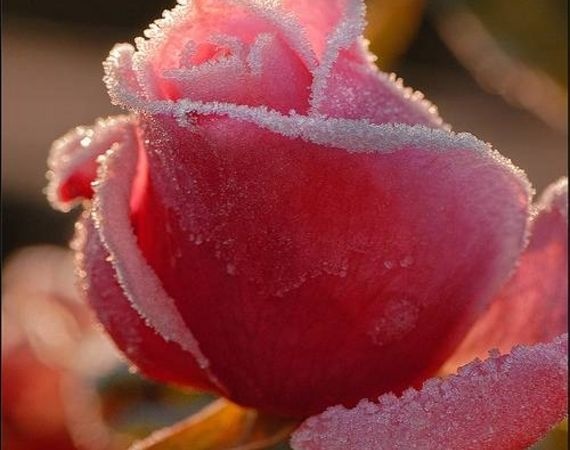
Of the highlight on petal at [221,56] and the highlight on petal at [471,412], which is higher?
the highlight on petal at [221,56]

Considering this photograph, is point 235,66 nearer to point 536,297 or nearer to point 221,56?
point 221,56

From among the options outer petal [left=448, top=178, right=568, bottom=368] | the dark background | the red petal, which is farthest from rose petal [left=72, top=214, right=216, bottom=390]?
the dark background

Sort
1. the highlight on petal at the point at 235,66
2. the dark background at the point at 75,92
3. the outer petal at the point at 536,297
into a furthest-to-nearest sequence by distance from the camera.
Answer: the dark background at the point at 75,92 → the outer petal at the point at 536,297 → the highlight on petal at the point at 235,66

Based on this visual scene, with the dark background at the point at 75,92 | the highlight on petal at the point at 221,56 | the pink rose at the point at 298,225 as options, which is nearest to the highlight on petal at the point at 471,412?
the pink rose at the point at 298,225

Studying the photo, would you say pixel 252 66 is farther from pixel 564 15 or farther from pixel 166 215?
pixel 564 15

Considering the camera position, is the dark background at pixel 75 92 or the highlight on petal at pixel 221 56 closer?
the highlight on petal at pixel 221 56

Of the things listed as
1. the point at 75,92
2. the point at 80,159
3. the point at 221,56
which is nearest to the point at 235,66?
the point at 221,56

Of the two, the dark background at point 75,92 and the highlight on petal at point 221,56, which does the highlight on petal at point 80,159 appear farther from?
the dark background at point 75,92

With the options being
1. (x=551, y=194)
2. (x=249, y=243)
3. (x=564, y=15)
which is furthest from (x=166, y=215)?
(x=564, y=15)
